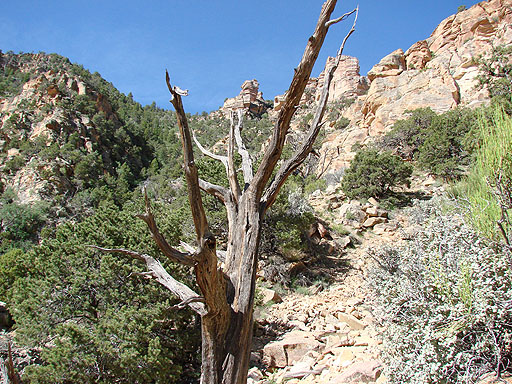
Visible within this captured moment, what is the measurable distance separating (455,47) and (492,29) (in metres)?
2.81

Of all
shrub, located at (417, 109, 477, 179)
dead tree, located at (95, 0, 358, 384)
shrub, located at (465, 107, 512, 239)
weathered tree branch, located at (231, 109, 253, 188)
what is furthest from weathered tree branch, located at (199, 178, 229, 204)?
shrub, located at (417, 109, 477, 179)

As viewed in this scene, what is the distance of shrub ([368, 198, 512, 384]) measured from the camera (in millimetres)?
2602

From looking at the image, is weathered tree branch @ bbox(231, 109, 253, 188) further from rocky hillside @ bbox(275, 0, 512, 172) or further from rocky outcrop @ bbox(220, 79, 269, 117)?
rocky outcrop @ bbox(220, 79, 269, 117)

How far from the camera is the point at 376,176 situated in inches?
520

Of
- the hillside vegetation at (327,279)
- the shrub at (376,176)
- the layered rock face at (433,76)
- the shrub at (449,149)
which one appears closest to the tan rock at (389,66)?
the layered rock face at (433,76)

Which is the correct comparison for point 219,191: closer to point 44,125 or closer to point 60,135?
point 60,135

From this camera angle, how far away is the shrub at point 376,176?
1325 cm

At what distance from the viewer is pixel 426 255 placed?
3.57m

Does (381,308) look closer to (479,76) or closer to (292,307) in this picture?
(292,307)

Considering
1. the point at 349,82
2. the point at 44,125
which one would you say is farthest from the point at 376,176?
the point at 349,82

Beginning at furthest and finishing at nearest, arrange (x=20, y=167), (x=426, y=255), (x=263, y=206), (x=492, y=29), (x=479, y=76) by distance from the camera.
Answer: (x=20, y=167), (x=492, y=29), (x=479, y=76), (x=426, y=255), (x=263, y=206)

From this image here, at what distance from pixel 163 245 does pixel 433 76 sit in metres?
27.8

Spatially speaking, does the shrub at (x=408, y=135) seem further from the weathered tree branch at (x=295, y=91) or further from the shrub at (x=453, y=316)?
the weathered tree branch at (x=295, y=91)

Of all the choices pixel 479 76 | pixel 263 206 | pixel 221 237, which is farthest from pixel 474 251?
pixel 479 76
